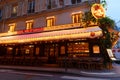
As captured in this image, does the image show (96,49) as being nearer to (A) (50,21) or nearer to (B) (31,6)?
(A) (50,21)

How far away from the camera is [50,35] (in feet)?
57.7

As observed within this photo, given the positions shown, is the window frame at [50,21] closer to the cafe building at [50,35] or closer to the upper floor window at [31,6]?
the cafe building at [50,35]

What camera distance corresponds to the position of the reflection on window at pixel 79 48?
16.7 metres

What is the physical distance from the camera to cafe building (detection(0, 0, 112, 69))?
15.8 meters

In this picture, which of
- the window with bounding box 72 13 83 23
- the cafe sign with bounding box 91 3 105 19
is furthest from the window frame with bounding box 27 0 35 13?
the cafe sign with bounding box 91 3 105 19

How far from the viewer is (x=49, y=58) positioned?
19.6m

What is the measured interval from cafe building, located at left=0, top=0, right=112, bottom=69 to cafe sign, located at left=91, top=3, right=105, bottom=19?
33.5 inches

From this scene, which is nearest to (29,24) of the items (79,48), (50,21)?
(50,21)

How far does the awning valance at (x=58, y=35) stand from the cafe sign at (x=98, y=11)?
1222 mm

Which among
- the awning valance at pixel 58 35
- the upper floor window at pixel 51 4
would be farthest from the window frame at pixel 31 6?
the awning valance at pixel 58 35

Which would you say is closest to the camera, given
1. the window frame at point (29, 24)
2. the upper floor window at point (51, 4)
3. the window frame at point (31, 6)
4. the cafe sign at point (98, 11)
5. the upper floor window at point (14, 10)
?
the cafe sign at point (98, 11)

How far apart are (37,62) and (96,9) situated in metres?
7.97

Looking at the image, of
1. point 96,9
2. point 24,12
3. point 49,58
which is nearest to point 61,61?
point 49,58

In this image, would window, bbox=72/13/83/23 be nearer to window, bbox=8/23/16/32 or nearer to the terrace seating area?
the terrace seating area
